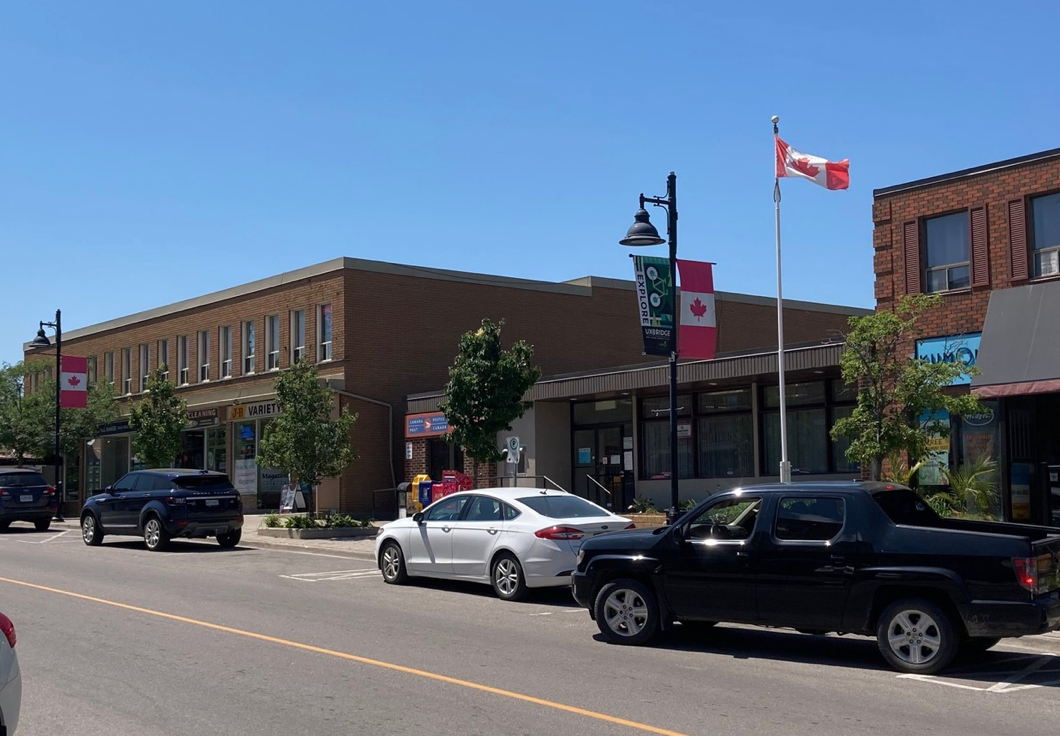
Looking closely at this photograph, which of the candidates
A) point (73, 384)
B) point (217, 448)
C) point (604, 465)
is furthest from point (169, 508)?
point (217, 448)

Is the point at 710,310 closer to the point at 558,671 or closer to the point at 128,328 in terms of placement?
the point at 558,671

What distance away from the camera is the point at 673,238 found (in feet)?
60.5

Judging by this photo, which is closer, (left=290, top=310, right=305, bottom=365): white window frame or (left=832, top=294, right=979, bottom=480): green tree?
(left=832, top=294, right=979, bottom=480): green tree

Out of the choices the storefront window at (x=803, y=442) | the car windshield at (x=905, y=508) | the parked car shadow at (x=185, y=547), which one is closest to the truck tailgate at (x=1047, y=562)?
the car windshield at (x=905, y=508)

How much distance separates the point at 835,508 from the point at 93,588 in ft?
37.1

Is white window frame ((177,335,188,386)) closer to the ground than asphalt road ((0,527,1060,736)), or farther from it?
farther from it

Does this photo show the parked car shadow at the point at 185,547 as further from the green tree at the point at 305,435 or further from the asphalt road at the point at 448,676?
the asphalt road at the point at 448,676

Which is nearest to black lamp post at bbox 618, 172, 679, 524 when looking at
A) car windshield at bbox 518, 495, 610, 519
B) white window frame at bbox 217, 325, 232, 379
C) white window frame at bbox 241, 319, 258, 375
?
car windshield at bbox 518, 495, 610, 519

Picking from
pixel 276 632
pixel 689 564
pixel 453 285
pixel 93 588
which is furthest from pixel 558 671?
pixel 453 285

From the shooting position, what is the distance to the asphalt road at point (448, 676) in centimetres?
804

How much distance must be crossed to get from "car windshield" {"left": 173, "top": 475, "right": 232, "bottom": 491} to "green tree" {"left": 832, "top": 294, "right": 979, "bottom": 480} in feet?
45.0

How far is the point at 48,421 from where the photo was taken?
43.6 m

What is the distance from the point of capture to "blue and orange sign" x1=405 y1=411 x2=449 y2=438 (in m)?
32.1

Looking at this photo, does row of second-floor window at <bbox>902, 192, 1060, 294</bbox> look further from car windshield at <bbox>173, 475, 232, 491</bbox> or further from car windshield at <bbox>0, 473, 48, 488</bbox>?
car windshield at <bbox>0, 473, 48, 488</bbox>
